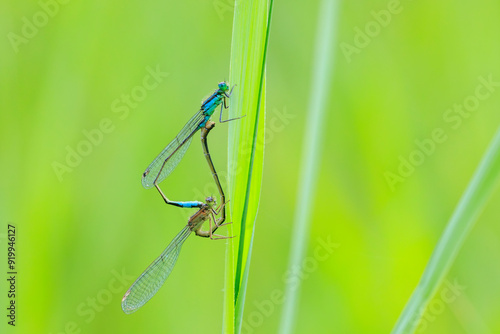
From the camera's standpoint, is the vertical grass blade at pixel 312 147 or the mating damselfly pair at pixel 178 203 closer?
the vertical grass blade at pixel 312 147

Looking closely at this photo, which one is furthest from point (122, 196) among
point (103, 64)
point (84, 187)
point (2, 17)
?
point (2, 17)

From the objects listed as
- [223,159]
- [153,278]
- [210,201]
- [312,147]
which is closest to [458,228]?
[312,147]

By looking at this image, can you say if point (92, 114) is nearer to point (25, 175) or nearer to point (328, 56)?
point (25, 175)

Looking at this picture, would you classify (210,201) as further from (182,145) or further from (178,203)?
(182,145)

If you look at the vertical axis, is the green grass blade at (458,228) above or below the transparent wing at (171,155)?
below

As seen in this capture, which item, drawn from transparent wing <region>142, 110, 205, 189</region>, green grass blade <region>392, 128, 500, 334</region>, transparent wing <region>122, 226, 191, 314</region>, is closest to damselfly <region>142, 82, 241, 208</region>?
transparent wing <region>142, 110, 205, 189</region>

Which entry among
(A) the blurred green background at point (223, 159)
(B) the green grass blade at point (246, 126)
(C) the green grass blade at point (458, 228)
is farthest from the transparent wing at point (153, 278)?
(C) the green grass blade at point (458, 228)

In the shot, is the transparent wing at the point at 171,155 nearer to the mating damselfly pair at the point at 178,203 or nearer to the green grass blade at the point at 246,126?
the mating damselfly pair at the point at 178,203
